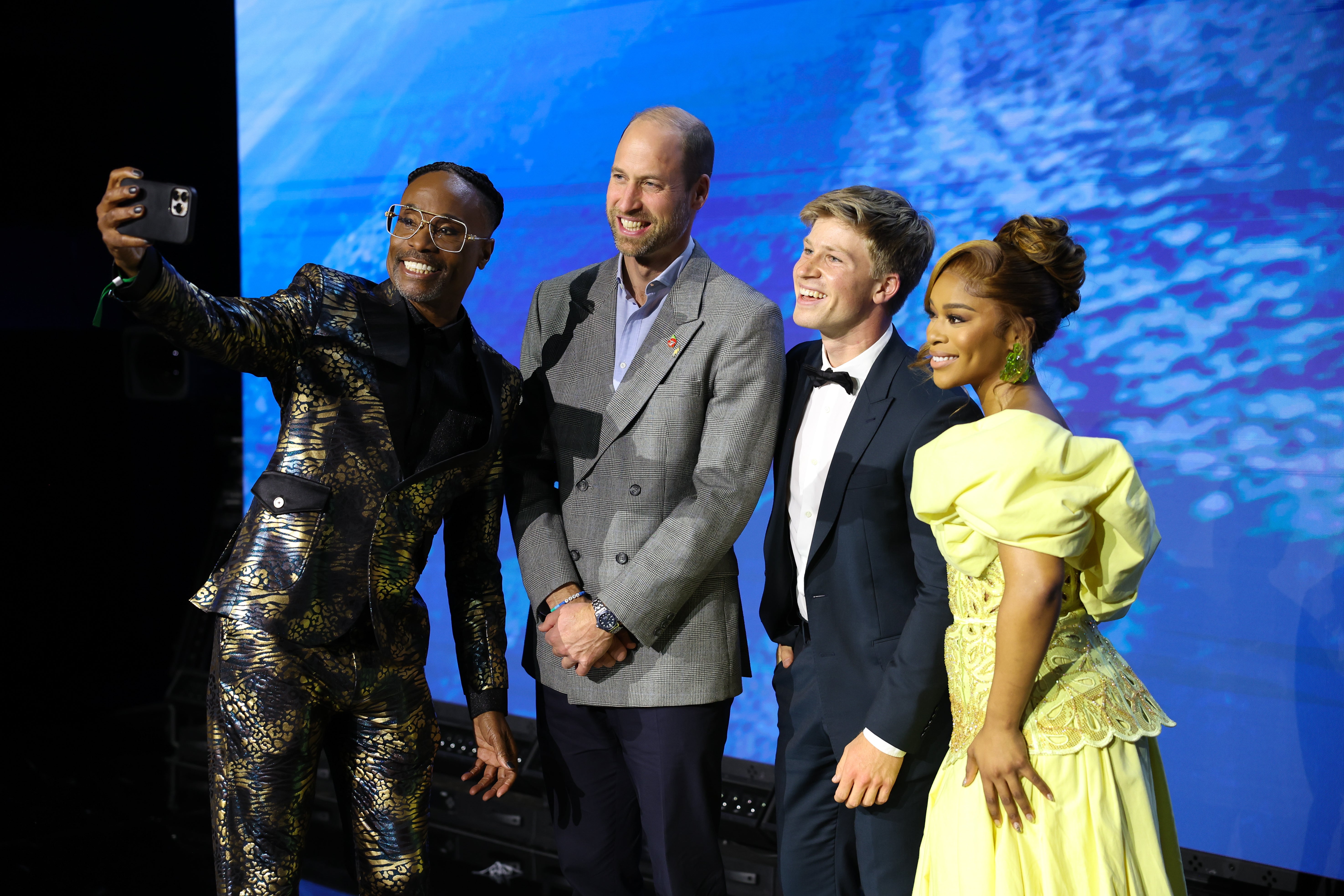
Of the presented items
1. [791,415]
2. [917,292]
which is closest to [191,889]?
[791,415]

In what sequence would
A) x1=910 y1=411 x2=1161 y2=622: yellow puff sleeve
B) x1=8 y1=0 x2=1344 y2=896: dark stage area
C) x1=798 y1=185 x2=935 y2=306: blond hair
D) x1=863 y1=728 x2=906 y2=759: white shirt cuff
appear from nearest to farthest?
x1=910 y1=411 x2=1161 y2=622: yellow puff sleeve < x1=863 y1=728 x2=906 y2=759: white shirt cuff < x1=798 y1=185 x2=935 y2=306: blond hair < x1=8 y1=0 x2=1344 y2=896: dark stage area

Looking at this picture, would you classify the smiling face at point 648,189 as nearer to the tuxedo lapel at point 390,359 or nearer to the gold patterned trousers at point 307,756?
the tuxedo lapel at point 390,359

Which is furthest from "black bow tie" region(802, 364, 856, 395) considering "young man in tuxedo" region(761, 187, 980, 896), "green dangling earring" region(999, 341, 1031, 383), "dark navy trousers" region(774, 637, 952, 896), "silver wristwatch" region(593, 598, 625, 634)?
"silver wristwatch" region(593, 598, 625, 634)

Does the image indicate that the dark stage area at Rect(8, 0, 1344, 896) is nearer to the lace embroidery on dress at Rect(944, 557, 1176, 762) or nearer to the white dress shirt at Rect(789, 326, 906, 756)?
the white dress shirt at Rect(789, 326, 906, 756)

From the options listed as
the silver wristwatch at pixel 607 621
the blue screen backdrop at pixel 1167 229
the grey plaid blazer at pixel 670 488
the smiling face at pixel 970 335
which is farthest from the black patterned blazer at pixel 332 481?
the blue screen backdrop at pixel 1167 229

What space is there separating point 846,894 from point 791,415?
927mm

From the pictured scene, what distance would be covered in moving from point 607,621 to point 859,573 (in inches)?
19.2

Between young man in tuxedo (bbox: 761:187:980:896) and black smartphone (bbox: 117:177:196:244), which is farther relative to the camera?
young man in tuxedo (bbox: 761:187:980:896)

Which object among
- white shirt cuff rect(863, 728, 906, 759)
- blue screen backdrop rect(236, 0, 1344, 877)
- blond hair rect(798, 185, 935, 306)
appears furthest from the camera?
blue screen backdrop rect(236, 0, 1344, 877)

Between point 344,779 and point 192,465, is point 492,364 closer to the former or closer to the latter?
point 344,779

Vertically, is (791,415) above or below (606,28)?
below

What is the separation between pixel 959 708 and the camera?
5.20 feet

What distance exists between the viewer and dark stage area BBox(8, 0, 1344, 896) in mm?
3613

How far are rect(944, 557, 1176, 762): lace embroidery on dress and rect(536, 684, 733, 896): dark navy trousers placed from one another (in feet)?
1.82
